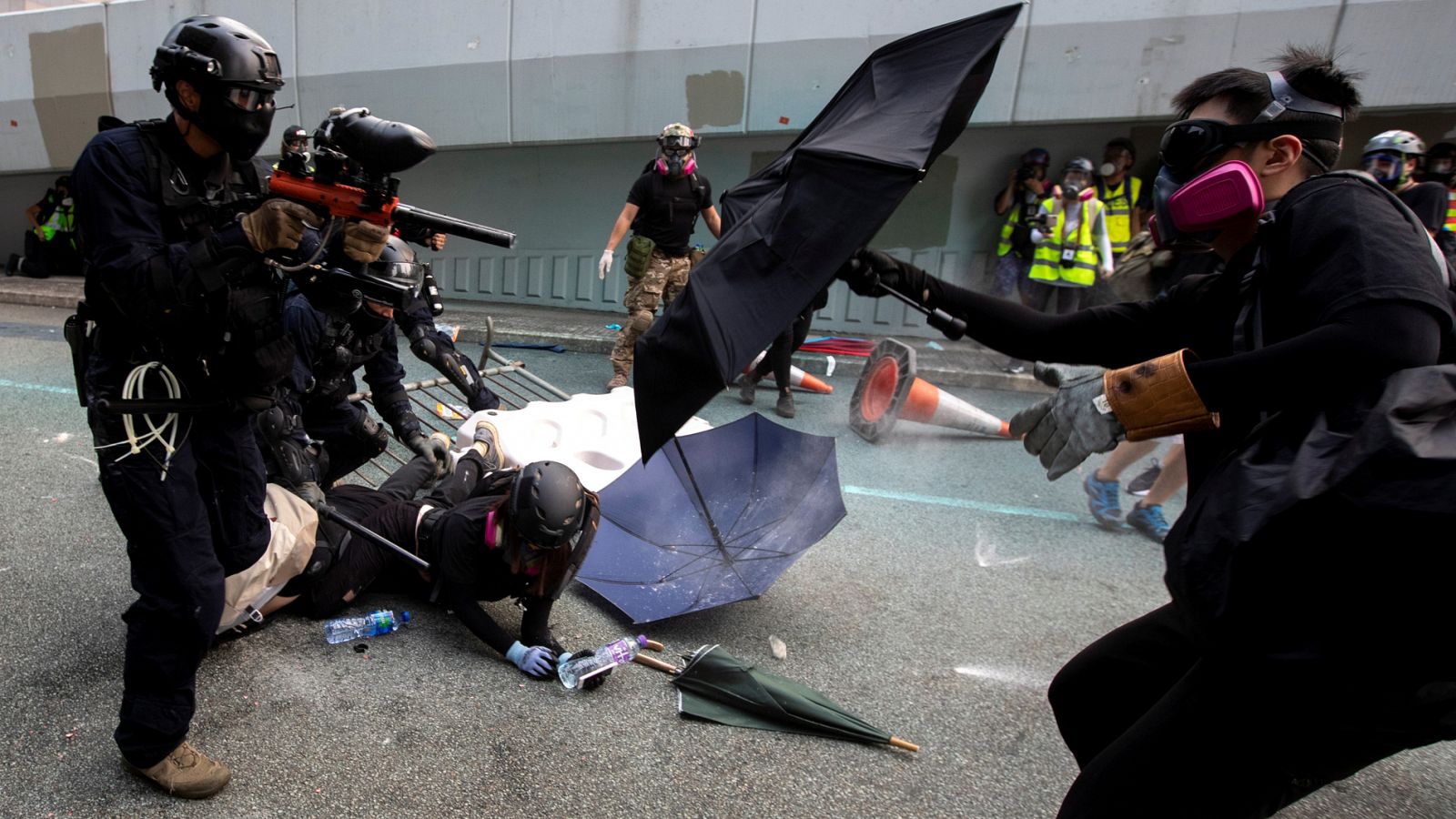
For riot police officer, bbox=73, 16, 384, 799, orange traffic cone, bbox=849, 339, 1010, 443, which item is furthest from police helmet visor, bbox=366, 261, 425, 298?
orange traffic cone, bbox=849, 339, 1010, 443

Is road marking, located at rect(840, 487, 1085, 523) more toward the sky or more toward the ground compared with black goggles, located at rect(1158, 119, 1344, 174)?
more toward the ground

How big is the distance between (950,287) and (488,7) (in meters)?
8.88

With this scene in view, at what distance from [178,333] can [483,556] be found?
1.28m

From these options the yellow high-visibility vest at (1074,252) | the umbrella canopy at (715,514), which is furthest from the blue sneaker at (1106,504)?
the yellow high-visibility vest at (1074,252)

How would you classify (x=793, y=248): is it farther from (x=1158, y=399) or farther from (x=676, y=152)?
(x=676, y=152)

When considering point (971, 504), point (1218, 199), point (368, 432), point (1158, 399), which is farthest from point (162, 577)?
point (971, 504)

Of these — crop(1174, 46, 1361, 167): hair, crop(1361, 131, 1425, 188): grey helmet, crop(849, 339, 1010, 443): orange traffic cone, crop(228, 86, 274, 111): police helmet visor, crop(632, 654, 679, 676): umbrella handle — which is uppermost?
crop(1361, 131, 1425, 188): grey helmet

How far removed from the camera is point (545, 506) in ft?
9.46

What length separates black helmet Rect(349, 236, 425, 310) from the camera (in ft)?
8.42

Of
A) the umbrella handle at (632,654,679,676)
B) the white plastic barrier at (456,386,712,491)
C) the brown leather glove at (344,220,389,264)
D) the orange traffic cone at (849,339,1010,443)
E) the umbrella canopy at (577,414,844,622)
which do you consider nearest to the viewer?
the brown leather glove at (344,220,389,264)

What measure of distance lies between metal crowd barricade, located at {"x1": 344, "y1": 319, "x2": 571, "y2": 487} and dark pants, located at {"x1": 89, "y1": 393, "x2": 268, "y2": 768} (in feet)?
5.94

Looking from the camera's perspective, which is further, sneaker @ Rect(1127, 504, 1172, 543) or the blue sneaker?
the blue sneaker

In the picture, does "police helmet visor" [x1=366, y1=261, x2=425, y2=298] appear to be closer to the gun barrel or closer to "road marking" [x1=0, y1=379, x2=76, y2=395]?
the gun barrel

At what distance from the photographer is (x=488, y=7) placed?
9.34 m
